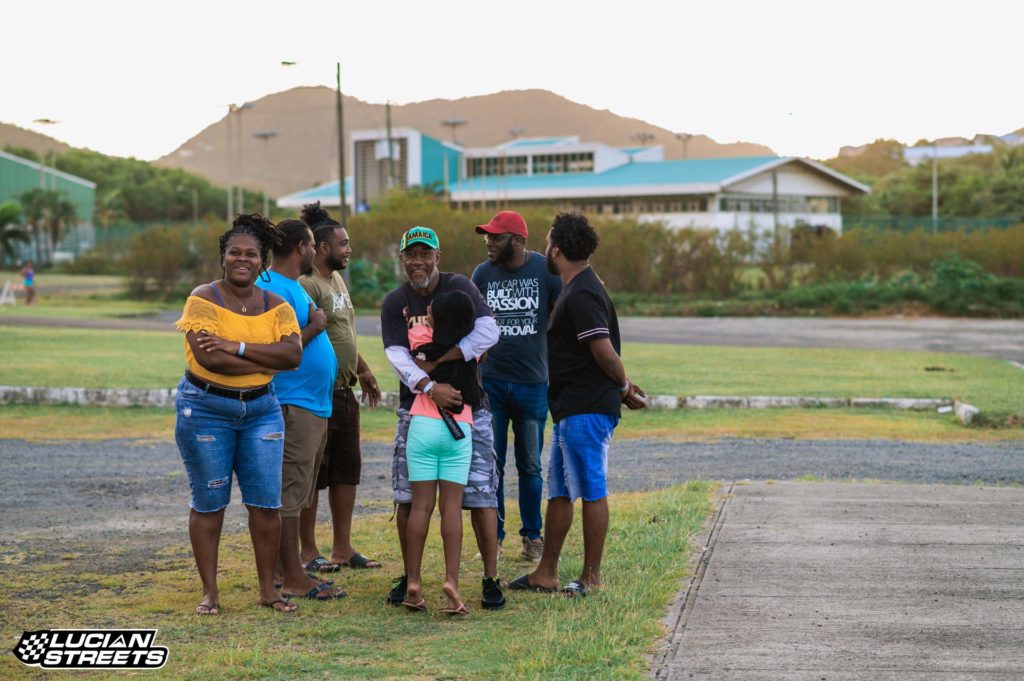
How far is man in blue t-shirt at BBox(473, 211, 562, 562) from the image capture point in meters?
7.53

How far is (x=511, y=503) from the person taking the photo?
9758mm

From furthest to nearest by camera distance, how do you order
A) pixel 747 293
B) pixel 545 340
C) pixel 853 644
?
pixel 747 293, pixel 545 340, pixel 853 644

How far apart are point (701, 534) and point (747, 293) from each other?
34241mm

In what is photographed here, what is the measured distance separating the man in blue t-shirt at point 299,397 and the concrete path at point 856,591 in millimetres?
2025

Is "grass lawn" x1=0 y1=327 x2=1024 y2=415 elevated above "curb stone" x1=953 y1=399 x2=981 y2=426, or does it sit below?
above

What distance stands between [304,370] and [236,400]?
0.71 m

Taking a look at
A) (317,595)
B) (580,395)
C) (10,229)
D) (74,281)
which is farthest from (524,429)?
(10,229)

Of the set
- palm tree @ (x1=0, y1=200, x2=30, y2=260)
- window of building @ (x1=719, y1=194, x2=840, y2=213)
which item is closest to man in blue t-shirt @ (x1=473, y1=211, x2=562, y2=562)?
window of building @ (x1=719, y1=194, x2=840, y2=213)

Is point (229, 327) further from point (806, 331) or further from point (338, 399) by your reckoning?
point (806, 331)

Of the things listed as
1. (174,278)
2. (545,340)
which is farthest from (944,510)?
(174,278)

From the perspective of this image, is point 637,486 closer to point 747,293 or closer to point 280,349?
point 280,349

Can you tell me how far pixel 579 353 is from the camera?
6.70 metres

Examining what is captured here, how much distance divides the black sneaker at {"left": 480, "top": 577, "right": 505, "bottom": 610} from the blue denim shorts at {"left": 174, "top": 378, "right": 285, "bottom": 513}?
112 centimetres

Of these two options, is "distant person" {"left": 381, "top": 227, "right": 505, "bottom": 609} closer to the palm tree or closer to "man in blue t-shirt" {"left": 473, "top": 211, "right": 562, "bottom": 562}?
"man in blue t-shirt" {"left": 473, "top": 211, "right": 562, "bottom": 562}
